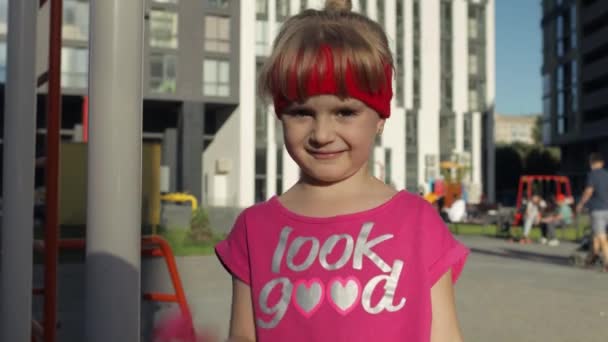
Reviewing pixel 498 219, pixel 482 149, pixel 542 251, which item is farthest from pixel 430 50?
pixel 542 251

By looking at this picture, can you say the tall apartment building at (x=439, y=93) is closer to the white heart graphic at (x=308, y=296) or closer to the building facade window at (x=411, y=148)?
the building facade window at (x=411, y=148)

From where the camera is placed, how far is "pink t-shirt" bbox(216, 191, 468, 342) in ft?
4.48

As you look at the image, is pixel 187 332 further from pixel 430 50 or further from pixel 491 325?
pixel 430 50

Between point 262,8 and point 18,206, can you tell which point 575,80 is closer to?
point 262,8

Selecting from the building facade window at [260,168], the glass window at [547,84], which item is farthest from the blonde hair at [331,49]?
the glass window at [547,84]

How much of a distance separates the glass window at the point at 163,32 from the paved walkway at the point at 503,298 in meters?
23.5

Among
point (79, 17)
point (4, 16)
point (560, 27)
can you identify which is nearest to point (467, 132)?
point (560, 27)

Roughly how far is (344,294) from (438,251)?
19cm

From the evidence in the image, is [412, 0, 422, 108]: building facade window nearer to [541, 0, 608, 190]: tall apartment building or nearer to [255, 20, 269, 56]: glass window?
[255, 20, 269, 56]: glass window

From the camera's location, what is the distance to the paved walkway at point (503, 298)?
6.20 m

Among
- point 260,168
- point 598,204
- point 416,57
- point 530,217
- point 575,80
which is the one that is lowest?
point 530,217

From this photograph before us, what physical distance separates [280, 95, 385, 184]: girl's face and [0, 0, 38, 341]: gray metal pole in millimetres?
2044

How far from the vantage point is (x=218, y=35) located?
38.0 metres

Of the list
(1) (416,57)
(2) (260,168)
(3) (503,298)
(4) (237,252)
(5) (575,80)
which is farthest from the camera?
(5) (575,80)
